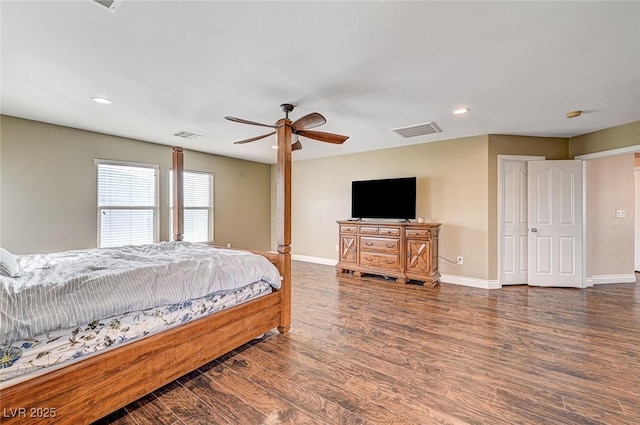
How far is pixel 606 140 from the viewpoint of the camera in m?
3.96

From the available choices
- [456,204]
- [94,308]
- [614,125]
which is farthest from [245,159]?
[614,125]

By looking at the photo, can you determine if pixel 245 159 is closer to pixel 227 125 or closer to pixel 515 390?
pixel 227 125

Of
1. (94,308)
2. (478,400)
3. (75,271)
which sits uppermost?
(75,271)

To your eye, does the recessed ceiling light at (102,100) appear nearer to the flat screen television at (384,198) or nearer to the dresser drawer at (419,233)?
the flat screen television at (384,198)

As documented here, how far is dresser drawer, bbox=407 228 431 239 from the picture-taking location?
4.40m

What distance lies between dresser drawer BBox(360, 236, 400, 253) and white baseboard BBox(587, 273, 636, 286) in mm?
3274

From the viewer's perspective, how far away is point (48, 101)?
3.03 meters

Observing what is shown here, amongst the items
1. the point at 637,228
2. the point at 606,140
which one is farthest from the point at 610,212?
the point at 637,228

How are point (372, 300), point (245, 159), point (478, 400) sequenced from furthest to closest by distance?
point (245, 159) < point (372, 300) < point (478, 400)

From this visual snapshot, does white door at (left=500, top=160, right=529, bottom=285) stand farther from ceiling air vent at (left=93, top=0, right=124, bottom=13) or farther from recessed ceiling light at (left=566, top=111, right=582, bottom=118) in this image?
ceiling air vent at (left=93, top=0, right=124, bottom=13)

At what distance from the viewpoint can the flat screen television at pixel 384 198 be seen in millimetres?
4816

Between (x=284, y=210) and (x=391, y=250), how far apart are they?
2655 mm

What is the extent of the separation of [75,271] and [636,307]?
596 cm

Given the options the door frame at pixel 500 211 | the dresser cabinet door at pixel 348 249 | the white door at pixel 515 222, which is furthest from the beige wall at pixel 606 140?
the dresser cabinet door at pixel 348 249
